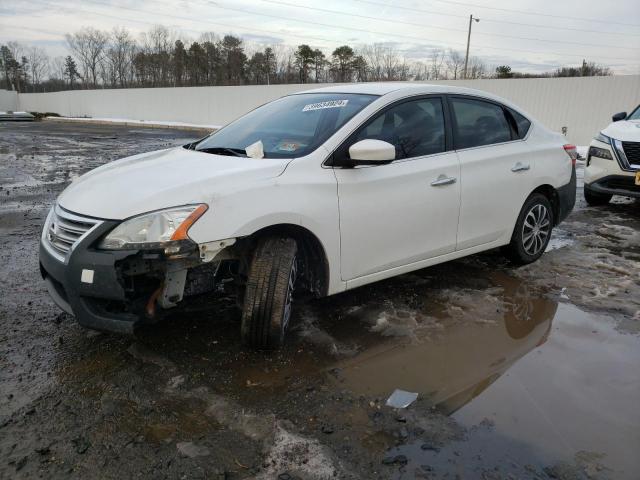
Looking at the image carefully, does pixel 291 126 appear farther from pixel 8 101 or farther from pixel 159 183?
pixel 8 101

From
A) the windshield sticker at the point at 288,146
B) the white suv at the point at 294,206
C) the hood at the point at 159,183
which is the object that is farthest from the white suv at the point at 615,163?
the hood at the point at 159,183

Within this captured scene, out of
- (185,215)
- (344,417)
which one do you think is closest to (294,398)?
(344,417)

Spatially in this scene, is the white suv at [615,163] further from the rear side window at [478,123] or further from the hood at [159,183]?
the hood at [159,183]

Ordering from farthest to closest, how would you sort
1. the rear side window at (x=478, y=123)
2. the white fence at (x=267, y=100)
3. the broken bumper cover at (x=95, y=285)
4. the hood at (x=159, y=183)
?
the white fence at (x=267, y=100), the rear side window at (x=478, y=123), the hood at (x=159, y=183), the broken bumper cover at (x=95, y=285)

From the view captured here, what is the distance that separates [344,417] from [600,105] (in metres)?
19.2

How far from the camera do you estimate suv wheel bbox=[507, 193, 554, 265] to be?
4.86m

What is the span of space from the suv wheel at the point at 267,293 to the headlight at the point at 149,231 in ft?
1.63

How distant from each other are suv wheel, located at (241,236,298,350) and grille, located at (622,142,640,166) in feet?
21.1

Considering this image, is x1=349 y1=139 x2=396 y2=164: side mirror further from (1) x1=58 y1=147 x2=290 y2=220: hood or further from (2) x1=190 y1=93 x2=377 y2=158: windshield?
(1) x1=58 y1=147 x2=290 y2=220: hood

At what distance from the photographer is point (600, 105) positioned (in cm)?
1812

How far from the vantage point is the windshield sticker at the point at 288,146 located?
358 cm

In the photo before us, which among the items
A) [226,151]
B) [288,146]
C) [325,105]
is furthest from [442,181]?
[226,151]

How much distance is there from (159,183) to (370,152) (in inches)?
53.7

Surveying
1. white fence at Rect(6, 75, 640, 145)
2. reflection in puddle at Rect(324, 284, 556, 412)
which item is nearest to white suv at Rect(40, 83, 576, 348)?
reflection in puddle at Rect(324, 284, 556, 412)
